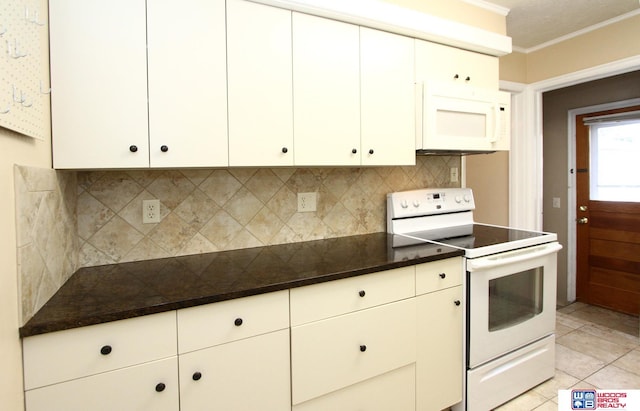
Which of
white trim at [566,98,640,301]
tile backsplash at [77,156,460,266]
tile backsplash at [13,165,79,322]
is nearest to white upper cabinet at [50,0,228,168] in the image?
tile backsplash at [13,165,79,322]

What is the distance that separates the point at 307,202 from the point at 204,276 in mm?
809

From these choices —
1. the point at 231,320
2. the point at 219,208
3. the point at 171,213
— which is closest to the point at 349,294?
the point at 231,320

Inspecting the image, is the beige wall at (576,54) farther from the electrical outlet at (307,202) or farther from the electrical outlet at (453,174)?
the electrical outlet at (307,202)

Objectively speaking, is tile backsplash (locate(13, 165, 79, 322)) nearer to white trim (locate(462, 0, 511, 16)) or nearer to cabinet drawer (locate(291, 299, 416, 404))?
cabinet drawer (locate(291, 299, 416, 404))

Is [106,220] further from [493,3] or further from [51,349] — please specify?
[493,3]

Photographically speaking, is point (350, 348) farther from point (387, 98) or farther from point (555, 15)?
point (555, 15)

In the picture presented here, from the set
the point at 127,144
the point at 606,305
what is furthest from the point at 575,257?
the point at 127,144

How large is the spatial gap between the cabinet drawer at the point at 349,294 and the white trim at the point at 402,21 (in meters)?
1.23

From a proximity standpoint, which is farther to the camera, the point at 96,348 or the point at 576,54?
the point at 576,54

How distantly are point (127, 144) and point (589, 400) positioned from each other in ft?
8.55

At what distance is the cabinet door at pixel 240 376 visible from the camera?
1.15 m

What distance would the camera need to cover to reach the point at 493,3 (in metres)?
2.27

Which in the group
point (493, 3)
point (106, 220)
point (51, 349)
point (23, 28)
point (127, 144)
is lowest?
point (51, 349)

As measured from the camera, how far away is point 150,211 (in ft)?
5.36
